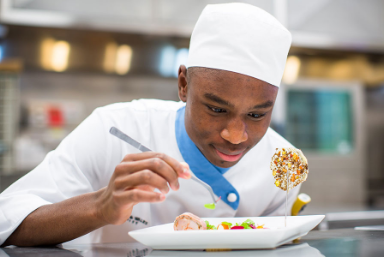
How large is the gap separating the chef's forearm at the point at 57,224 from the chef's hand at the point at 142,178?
0.15 meters

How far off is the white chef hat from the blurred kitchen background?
2.14 metres

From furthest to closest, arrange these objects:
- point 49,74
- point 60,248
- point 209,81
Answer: point 49,74
point 209,81
point 60,248

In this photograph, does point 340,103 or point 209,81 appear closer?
point 209,81

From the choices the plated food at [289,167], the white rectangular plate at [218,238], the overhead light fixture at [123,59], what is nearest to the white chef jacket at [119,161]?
the plated food at [289,167]

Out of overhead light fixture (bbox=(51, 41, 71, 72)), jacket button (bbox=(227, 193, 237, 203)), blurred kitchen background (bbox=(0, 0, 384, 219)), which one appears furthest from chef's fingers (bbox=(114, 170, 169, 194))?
overhead light fixture (bbox=(51, 41, 71, 72))

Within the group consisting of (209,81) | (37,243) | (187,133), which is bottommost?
(37,243)

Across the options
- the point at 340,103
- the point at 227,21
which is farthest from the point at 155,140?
the point at 340,103

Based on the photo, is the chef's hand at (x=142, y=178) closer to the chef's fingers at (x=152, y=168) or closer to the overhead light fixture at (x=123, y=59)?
the chef's fingers at (x=152, y=168)

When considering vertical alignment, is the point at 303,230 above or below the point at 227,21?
below

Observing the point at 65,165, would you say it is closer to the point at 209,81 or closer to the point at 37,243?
the point at 37,243

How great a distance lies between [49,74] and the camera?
11.4 feet

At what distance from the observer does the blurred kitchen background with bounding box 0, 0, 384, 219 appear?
312cm

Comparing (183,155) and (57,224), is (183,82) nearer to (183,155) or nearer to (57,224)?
(183,155)

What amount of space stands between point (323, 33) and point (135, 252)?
3.27m
